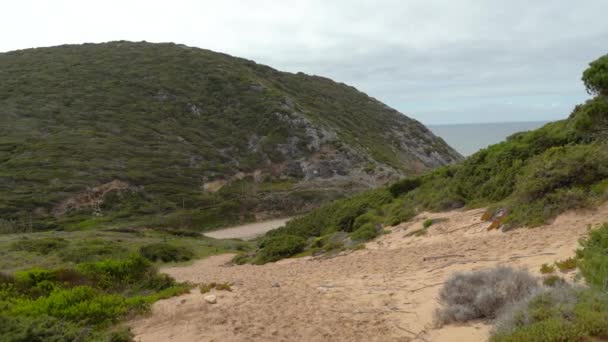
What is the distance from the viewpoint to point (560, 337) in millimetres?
3980

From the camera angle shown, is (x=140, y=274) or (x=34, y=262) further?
(x=34, y=262)

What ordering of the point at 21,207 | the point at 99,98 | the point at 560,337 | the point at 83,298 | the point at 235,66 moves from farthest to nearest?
the point at 235,66 → the point at 99,98 → the point at 21,207 → the point at 83,298 → the point at 560,337

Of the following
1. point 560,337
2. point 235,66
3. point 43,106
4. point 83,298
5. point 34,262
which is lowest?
point 34,262

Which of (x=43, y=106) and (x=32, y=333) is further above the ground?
(x=43, y=106)

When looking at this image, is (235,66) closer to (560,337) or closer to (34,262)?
(34,262)

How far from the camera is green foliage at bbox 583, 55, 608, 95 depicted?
45.0ft

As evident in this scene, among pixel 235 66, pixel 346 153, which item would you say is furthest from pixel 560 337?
pixel 235 66

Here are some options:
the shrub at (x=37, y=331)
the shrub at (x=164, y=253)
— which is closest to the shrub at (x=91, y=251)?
the shrub at (x=164, y=253)

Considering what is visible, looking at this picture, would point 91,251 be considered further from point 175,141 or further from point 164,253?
point 175,141

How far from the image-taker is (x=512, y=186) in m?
15.6

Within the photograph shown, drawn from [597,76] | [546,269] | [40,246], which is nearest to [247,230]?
[40,246]

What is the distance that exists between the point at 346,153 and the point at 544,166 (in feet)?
199

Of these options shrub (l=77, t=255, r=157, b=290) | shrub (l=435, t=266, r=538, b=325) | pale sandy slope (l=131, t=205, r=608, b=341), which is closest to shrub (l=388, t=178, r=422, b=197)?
pale sandy slope (l=131, t=205, r=608, b=341)

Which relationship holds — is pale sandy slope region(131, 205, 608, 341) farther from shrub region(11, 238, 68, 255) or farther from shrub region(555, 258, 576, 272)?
shrub region(11, 238, 68, 255)
